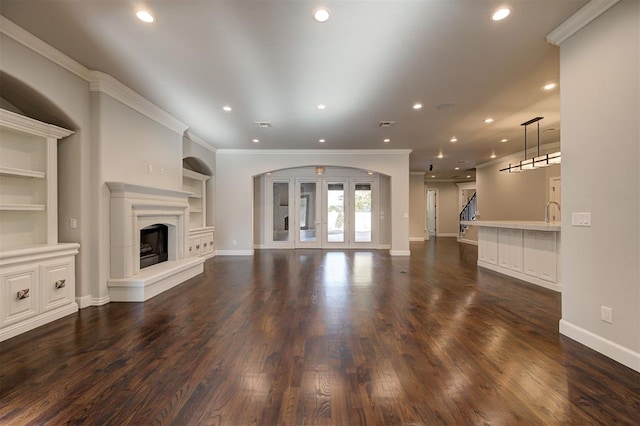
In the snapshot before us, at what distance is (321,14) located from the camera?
2475 millimetres

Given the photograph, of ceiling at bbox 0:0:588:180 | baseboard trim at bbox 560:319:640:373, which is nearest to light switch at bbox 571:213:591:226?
baseboard trim at bbox 560:319:640:373

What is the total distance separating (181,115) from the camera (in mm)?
5012

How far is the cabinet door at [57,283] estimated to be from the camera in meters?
3.04

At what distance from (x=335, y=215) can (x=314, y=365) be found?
7235 mm

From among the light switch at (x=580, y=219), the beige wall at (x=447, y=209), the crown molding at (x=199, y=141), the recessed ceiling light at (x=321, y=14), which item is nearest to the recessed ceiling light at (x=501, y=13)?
the recessed ceiling light at (x=321, y=14)

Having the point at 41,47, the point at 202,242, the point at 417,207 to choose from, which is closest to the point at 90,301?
the point at 41,47

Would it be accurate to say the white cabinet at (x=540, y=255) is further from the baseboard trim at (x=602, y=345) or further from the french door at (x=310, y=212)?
the french door at (x=310, y=212)

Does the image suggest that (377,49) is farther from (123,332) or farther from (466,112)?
(123,332)

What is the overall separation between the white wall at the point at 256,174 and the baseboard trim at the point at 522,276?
2.30 metres

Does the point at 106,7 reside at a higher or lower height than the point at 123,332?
higher

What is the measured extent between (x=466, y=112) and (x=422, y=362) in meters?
4.35

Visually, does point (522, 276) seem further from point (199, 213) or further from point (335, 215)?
point (199, 213)

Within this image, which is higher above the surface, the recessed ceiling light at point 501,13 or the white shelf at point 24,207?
the recessed ceiling light at point 501,13

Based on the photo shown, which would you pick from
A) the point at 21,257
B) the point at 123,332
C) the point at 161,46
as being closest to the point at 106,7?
the point at 161,46
